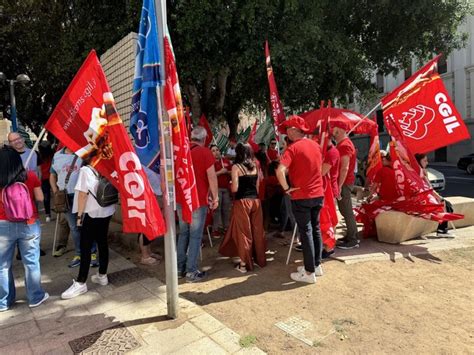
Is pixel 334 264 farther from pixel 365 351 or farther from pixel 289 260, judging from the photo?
pixel 365 351

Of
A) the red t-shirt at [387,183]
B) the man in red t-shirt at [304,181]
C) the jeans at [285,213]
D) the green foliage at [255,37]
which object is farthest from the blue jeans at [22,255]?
the green foliage at [255,37]

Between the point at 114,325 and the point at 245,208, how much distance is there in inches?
80.7

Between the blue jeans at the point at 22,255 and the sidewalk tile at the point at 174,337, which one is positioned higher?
the blue jeans at the point at 22,255

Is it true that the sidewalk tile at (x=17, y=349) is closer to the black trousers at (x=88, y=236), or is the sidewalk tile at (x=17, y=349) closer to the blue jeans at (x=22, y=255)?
the blue jeans at (x=22, y=255)

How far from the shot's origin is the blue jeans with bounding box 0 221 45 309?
3732 mm

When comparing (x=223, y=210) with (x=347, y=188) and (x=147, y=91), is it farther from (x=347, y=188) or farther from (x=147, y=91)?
(x=147, y=91)

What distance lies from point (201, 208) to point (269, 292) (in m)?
1.27

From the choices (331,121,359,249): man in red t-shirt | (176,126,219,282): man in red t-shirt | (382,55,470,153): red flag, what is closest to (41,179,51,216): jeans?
(176,126,219,282): man in red t-shirt

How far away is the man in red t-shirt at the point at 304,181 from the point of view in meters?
4.09

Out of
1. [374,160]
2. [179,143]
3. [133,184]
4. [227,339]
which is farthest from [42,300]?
[374,160]

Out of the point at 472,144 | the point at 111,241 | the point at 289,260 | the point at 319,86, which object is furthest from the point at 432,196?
the point at 472,144

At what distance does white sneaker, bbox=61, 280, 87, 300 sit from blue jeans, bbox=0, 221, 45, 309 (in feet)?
0.83

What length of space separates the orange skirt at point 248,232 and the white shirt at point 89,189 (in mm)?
1624

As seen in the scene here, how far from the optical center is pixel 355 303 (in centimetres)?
369
